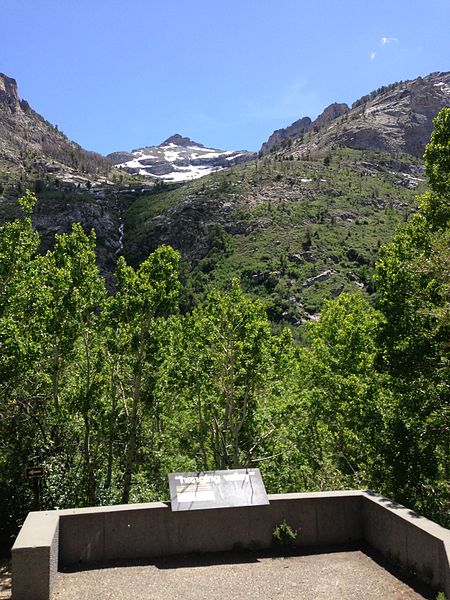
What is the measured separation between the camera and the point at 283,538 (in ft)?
32.9

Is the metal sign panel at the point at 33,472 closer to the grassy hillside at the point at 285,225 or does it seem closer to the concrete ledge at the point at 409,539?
the concrete ledge at the point at 409,539

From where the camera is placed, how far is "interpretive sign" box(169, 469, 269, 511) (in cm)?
977

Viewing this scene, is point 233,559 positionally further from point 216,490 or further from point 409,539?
point 409,539

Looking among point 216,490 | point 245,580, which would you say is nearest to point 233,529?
point 216,490

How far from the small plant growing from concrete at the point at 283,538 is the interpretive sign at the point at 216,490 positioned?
787mm

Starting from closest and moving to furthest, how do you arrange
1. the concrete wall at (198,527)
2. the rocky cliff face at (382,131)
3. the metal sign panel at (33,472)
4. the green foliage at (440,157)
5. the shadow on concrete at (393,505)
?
the shadow on concrete at (393,505), the concrete wall at (198,527), the metal sign panel at (33,472), the green foliage at (440,157), the rocky cliff face at (382,131)

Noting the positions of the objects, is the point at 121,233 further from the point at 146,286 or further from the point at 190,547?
the point at 190,547

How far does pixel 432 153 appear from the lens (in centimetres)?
1489

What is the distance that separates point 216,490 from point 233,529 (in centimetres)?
79

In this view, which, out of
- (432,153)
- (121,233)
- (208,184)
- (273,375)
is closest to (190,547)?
(432,153)

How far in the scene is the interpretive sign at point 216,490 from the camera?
385 inches

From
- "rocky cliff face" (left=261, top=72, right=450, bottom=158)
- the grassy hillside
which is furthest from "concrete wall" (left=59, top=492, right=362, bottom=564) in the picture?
"rocky cliff face" (left=261, top=72, right=450, bottom=158)

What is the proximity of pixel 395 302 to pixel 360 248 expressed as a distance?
79.8 m

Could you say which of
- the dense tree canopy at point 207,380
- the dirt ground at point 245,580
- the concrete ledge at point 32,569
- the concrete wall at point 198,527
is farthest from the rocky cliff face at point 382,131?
the concrete ledge at point 32,569
